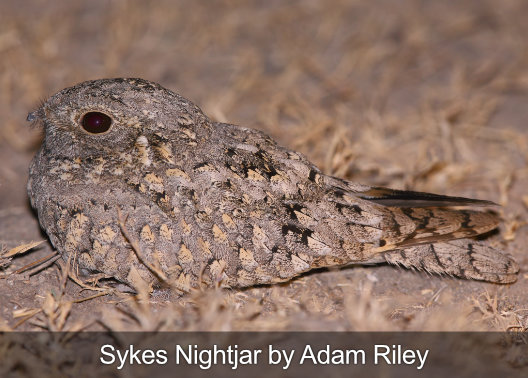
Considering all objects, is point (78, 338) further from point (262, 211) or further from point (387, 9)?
point (387, 9)

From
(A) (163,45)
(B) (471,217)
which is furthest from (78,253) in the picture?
(A) (163,45)

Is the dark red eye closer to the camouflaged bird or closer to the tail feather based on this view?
the camouflaged bird

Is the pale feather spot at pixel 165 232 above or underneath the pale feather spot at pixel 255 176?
underneath

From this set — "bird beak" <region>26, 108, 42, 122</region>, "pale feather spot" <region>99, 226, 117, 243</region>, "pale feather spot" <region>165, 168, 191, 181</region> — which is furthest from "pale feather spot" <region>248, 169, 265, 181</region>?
"bird beak" <region>26, 108, 42, 122</region>

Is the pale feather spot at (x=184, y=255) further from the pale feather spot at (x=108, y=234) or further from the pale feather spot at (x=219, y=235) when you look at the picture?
the pale feather spot at (x=108, y=234)

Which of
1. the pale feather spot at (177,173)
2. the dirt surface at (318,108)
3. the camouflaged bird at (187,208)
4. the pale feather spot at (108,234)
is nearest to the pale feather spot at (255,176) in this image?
the camouflaged bird at (187,208)

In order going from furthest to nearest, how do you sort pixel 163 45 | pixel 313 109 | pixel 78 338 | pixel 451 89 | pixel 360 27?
pixel 360 27, pixel 163 45, pixel 451 89, pixel 313 109, pixel 78 338

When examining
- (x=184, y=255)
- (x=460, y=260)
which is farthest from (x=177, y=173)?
(x=460, y=260)
